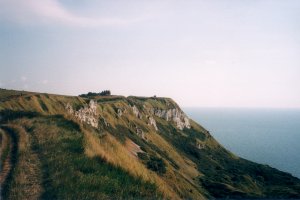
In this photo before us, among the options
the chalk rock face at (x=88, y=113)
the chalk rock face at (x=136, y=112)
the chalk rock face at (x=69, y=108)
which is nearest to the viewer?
the chalk rock face at (x=69, y=108)

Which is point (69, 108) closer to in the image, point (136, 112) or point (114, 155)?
point (136, 112)

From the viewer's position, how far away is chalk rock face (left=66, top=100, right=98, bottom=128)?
4609 inches

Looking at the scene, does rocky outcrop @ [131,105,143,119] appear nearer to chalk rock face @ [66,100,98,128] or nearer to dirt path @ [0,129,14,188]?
chalk rock face @ [66,100,98,128]

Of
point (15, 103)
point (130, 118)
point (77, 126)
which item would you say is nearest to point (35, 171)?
point (77, 126)

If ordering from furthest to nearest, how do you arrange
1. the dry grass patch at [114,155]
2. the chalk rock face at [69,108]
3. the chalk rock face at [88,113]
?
the chalk rock face at [88,113] → the chalk rock face at [69,108] → the dry grass patch at [114,155]

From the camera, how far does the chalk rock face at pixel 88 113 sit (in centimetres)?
11707

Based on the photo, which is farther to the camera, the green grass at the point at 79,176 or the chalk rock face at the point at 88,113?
the chalk rock face at the point at 88,113

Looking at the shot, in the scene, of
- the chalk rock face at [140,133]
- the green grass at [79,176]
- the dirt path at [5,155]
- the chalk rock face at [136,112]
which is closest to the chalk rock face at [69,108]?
the chalk rock face at [140,133]

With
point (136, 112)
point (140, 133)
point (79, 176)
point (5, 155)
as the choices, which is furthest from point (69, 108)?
point (79, 176)

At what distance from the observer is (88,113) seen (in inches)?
4919

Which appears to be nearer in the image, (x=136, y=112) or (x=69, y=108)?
(x=69, y=108)

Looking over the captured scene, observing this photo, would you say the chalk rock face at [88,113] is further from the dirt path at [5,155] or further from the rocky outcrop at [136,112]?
the dirt path at [5,155]

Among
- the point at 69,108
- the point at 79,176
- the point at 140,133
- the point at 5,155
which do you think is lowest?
the point at 140,133

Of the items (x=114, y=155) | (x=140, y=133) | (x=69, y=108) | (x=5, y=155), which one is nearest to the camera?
(x=5, y=155)
